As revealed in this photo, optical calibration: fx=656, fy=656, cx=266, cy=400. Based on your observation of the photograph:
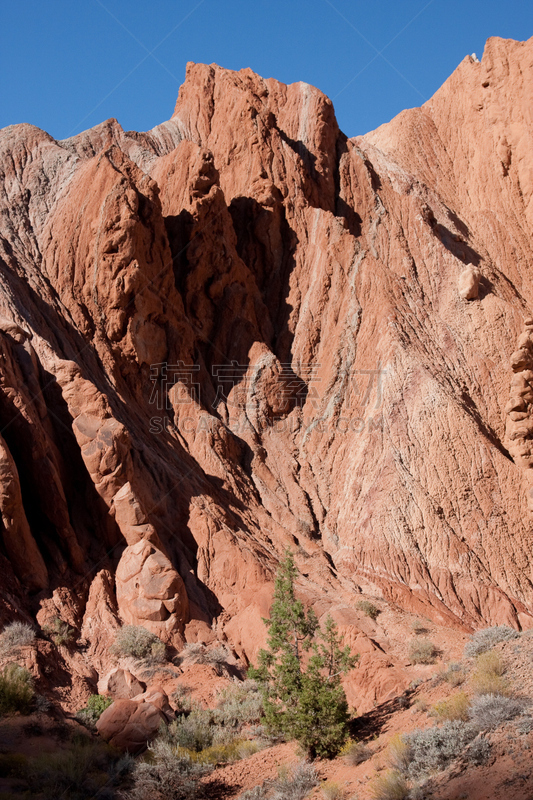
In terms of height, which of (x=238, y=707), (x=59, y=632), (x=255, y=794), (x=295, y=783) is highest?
(x=59, y=632)

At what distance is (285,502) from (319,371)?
6450 mm

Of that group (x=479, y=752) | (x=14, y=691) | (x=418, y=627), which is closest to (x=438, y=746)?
(x=479, y=752)

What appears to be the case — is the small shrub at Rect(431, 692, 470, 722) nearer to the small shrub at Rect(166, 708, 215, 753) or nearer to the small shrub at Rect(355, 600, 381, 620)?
the small shrub at Rect(166, 708, 215, 753)

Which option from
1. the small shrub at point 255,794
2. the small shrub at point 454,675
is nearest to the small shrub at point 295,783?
the small shrub at point 255,794

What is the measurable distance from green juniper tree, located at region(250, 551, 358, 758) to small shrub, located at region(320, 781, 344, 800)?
5.48 feet

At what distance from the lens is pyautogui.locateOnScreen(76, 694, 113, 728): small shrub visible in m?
12.6

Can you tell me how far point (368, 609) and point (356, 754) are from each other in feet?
32.3

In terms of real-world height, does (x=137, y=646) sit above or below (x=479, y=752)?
above

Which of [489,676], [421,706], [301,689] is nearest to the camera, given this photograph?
[489,676]

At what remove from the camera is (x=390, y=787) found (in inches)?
298

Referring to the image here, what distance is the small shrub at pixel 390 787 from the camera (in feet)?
24.5

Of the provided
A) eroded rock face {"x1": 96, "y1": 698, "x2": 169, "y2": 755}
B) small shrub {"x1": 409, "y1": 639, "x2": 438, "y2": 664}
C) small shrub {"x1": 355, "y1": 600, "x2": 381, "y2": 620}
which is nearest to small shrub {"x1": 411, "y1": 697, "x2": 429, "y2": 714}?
eroded rock face {"x1": 96, "y1": 698, "x2": 169, "y2": 755}

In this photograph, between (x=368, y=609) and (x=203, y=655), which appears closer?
(x=203, y=655)

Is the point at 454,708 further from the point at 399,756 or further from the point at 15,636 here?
the point at 15,636
